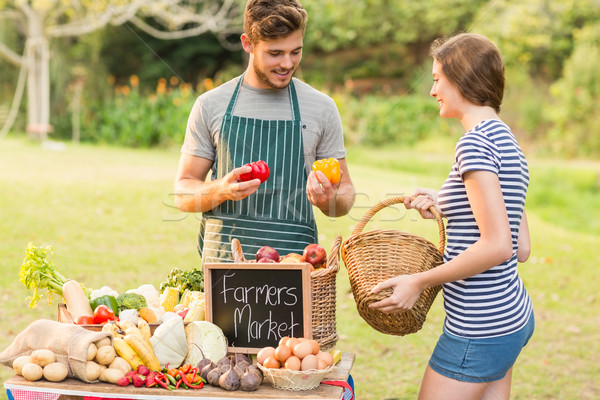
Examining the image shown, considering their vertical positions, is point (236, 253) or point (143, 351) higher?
point (236, 253)

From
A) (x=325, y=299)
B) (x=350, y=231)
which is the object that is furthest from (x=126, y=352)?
(x=350, y=231)

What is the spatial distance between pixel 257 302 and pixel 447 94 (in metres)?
0.94

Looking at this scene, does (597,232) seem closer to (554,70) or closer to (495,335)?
(554,70)

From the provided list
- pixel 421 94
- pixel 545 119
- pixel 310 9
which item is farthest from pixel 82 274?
pixel 310 9

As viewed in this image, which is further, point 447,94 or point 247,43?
point 247,43

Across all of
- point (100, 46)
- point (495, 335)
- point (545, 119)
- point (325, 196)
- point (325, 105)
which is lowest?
point (495, 335)

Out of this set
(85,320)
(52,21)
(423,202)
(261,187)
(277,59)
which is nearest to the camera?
(423,202)

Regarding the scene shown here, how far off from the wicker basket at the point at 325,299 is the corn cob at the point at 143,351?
0.53 m

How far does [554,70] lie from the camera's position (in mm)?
15852

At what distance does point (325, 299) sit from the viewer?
2340mm

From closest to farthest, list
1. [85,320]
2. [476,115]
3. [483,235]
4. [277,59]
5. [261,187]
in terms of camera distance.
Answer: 1. [483,235]
2. [476,115]
3. [85,320]
4. [277,59]
5. [261,187]

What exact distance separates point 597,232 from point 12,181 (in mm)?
8358

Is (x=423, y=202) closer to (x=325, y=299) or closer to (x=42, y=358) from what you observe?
(x=325, y=299)

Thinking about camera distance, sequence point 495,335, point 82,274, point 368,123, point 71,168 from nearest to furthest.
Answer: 1. point 495,335
2. point 82,274
3. point 71,168
4. point 368,123
